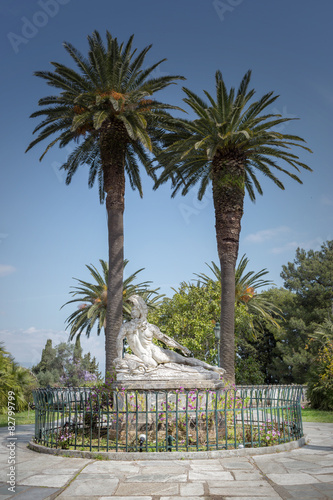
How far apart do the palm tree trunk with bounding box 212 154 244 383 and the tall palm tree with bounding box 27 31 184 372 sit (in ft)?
8.81

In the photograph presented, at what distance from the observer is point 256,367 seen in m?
35.6

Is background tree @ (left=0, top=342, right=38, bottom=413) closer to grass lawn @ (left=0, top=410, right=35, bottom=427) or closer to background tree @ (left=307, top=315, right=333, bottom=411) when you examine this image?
grass lawn @ (left=0, top=410, right=35, bottom=427)

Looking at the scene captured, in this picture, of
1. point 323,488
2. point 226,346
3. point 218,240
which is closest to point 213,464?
point 323,488

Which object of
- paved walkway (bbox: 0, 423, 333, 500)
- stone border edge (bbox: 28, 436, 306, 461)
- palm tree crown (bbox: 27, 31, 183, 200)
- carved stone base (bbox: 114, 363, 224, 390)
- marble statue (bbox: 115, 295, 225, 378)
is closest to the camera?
paved walkway (bbox: 0, 423, 333, 500)

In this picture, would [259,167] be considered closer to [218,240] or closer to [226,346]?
[218,240]

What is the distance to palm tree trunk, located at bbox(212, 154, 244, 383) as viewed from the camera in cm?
1608

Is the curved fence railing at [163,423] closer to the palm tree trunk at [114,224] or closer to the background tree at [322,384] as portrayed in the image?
the palm tree trunk at [114,224]

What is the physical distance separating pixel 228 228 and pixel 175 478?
10.9 metres

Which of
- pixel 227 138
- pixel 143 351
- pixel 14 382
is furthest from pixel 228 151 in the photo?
pixel 14 382

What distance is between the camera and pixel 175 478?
6.36 meters

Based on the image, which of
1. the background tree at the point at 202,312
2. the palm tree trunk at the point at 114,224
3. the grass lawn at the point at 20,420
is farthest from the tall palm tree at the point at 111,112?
the background tree at the point at 202,312

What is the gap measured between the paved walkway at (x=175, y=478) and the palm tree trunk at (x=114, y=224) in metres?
7.14

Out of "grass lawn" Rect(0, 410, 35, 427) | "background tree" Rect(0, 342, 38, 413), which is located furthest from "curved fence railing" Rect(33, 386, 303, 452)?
"background tree" Rect(0, 342, 38, 413)

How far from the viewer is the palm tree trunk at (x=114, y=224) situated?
50.2 feet
